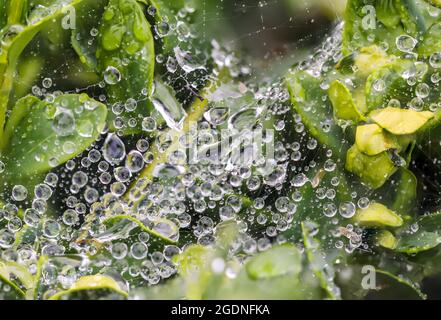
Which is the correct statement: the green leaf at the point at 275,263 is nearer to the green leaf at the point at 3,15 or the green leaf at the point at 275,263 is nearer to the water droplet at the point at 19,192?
the water droplet at the point at 19,192

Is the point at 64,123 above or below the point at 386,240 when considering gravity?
above

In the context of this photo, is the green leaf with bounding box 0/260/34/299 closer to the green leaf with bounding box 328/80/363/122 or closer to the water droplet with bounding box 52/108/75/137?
the water droplet with bounding box 52/108/75/137

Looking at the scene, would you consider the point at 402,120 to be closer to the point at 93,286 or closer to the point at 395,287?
the point at 395,287

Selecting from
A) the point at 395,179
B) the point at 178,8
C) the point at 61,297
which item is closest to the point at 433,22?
the point at 395,179

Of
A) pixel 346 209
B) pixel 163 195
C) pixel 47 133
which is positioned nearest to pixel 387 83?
pixel 346 209

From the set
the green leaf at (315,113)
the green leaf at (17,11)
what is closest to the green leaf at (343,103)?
the green leaf at (315,113)

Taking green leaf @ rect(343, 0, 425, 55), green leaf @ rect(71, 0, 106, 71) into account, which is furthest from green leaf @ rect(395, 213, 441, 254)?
green leaf @ rect(71, 0, 106, 71)

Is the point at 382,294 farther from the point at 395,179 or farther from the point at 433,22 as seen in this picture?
the point at 433,22
